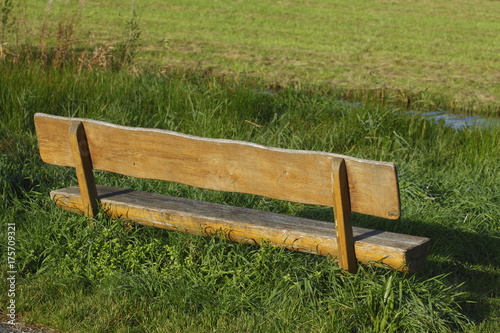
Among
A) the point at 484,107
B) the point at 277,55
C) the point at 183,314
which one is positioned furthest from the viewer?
the point at 277,55

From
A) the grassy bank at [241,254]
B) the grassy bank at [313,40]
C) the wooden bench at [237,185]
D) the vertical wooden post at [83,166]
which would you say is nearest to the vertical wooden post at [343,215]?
the wooden bench at [237,185]

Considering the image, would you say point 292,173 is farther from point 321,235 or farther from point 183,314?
point 183,314

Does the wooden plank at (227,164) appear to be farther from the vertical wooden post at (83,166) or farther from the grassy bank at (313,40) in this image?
the grassy bank at (313,40)

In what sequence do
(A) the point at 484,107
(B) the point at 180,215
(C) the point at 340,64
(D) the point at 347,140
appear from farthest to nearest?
(C) the point at 340,64
(A) the point at 484,107
(D) the point at 347,140
(B) the point at 180,215

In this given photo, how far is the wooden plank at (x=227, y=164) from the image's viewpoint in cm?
315

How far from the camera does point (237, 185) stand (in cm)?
351

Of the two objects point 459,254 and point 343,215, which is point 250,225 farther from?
point 459,254

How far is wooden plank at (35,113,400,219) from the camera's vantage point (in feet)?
10.3

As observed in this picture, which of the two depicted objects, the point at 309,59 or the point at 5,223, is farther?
the point at 309,59

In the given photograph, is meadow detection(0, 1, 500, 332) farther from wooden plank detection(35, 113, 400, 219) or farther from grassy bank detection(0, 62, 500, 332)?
wooden plank detection(35, 113, 400, 219)

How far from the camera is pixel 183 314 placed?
3529mm

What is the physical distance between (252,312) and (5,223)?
6.20ft

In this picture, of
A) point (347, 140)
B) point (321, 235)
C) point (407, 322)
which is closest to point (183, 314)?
point (321, 235)

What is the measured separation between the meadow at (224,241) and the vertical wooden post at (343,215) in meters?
0.11
